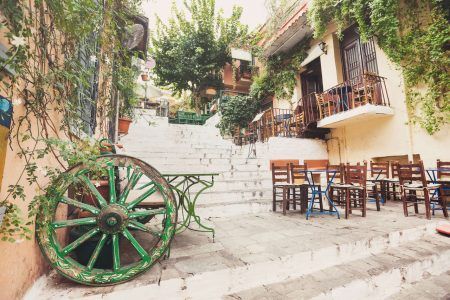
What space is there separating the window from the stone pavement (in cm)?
545

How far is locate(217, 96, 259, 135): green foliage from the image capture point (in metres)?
11.7

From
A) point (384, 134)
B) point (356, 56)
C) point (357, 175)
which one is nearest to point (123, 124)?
point (357, 175)

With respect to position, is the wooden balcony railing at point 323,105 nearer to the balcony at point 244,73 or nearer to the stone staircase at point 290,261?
the stone staircase at point 290,261

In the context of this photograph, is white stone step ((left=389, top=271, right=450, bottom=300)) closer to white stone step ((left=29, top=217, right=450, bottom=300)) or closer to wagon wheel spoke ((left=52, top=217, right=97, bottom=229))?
white stone step ((left=29, top=217, right=450, bottom=300))

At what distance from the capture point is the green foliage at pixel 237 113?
1166cm

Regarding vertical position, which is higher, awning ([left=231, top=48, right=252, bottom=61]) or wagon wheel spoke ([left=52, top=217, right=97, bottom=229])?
awning ([left=231, top=48, right=252, bottom=61])

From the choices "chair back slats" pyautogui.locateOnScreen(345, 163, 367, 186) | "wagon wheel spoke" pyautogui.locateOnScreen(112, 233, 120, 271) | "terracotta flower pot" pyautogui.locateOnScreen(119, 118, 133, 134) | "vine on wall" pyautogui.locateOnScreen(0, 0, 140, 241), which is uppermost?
"terracotta flower pot" pyautogui.locateOnScreen(119, 118, 133, 134)

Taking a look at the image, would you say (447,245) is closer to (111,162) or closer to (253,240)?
(253,240)

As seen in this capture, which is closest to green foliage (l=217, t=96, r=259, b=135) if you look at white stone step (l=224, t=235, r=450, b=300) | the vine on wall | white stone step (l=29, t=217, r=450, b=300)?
white stone step (l=29, t=217, r=450, b=300)

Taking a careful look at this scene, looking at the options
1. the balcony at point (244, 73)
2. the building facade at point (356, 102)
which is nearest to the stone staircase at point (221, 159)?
the building facade at point (356, 102)

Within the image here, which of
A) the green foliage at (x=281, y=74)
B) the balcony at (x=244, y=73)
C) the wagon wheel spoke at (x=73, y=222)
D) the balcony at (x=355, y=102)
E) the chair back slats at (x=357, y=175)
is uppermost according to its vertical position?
the balcony at (x=244, y=73)

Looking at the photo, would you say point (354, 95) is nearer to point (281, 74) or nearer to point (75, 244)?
point (281, 74)

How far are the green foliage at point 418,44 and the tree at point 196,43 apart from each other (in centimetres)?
946

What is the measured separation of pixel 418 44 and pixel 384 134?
2.36 metres
